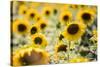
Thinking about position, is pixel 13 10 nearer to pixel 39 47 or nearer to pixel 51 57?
pixel 39 47

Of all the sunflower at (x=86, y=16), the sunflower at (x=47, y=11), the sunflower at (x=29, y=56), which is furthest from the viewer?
the sunflower at (x=86, y=16)

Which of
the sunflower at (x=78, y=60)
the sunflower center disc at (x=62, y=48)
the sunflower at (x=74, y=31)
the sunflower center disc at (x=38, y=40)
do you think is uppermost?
the sunflower at (x=74, y=31)

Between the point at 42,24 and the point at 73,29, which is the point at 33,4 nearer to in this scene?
the point at 42,24

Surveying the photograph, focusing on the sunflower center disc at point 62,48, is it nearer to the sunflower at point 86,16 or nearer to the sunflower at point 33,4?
the sunflower at point 86,16

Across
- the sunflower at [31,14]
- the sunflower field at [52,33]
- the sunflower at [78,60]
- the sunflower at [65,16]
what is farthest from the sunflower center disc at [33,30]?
the sunflower at [78,60]

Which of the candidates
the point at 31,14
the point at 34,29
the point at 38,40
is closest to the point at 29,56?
the point at 38,40

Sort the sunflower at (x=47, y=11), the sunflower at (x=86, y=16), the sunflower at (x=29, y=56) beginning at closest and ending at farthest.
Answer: the sunflower at (x=29, y=56) → the sunflower at (x=47, y=11) → the sunflower at (x=86, y=16)
